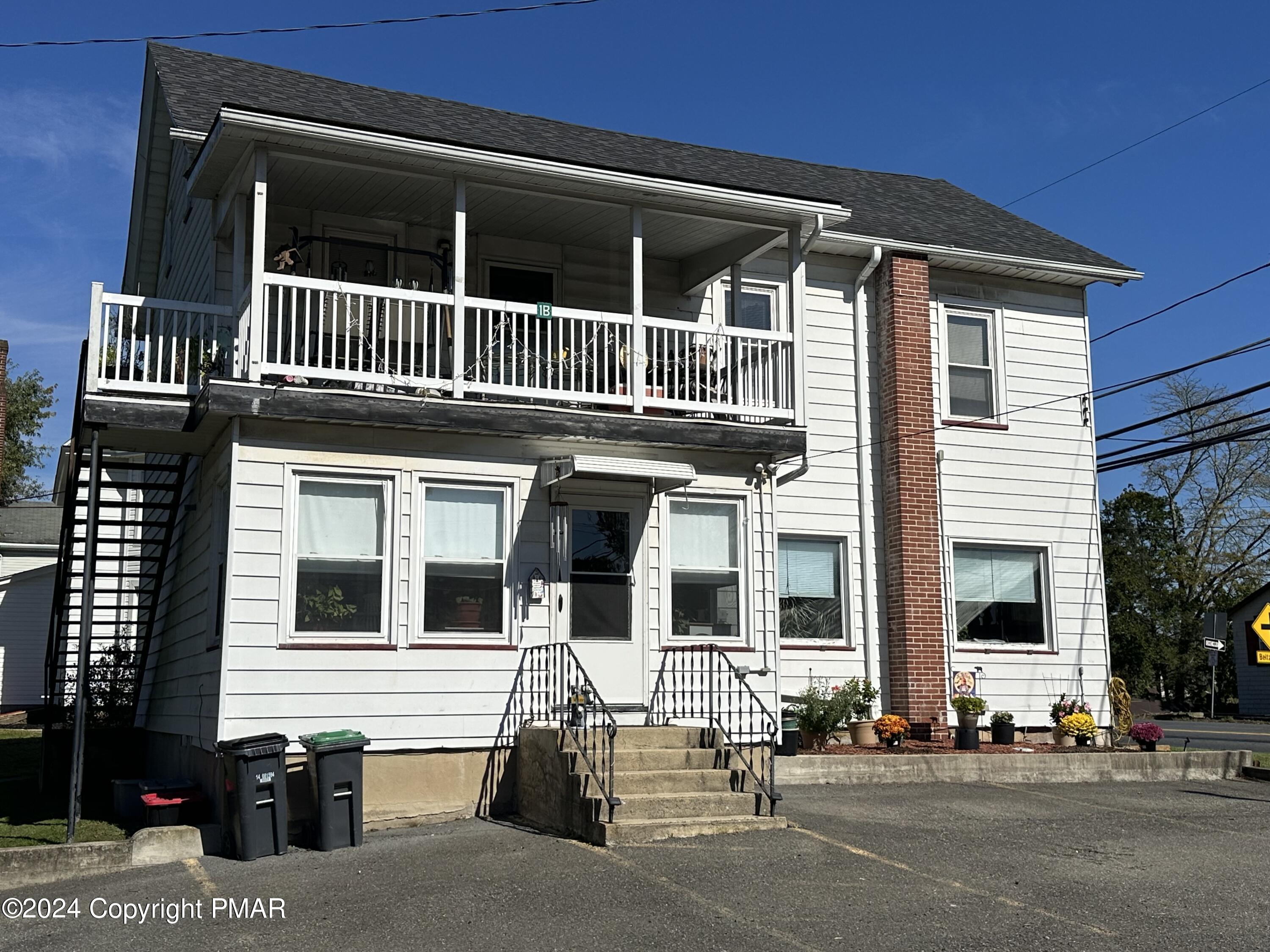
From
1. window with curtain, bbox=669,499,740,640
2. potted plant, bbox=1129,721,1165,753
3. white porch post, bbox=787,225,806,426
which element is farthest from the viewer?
potted plant, bbox=1129,721,1165,753

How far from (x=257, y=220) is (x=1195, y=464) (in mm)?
45758

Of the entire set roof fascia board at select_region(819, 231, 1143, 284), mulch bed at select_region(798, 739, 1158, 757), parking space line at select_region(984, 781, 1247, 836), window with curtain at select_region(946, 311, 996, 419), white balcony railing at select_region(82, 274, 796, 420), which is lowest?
parking space line at select_region(984, 781, 1247, 836)

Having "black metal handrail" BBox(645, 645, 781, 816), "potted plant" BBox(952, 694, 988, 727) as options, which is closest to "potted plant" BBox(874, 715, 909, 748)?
"potted plant" BBox(952, 694, 988, 727)

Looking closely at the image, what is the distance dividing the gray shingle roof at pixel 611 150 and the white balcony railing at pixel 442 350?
156cm

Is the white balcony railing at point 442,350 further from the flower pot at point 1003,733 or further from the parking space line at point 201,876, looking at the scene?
A: the flower pot at point 1003,733

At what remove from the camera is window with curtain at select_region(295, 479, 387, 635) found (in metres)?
11.3

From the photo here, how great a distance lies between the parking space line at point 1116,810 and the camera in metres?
10.8

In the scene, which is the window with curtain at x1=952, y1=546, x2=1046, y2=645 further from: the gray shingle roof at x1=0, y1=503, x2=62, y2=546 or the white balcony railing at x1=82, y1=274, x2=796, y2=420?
the gray shingle roof at x1=0, y1=503, x2=62, y2=546

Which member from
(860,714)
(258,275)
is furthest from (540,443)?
(860,714)

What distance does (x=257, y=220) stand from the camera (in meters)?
11.3

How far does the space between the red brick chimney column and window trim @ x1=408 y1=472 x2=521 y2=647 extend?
599 cm

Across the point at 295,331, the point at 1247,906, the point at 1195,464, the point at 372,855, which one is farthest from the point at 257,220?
the point at 1195,464

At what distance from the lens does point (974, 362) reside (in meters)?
17.2

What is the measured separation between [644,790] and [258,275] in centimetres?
566
